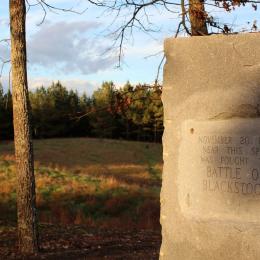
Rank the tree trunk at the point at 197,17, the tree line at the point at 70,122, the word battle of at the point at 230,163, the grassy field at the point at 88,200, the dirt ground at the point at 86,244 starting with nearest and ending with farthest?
the word battle of at the point at 230,163 → the dirt ground at the point at 86,244 → the tree trunk at the point at 197,17 → the grassy field at the point at 88,200 → the tree line at the point at 70,122

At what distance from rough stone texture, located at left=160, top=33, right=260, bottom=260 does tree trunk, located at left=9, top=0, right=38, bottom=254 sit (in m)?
4.71

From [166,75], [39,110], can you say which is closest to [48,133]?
[39,110]

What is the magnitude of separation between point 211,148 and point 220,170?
0.23 m

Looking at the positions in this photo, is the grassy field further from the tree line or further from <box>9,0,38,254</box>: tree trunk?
the tree line

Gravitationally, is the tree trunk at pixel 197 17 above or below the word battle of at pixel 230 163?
above

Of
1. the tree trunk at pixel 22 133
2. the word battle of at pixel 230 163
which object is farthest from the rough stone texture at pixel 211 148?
the tree trunk at pixel 22 133

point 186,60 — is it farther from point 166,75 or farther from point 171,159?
point 171,159

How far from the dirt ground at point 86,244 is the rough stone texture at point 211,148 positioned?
4331 mm

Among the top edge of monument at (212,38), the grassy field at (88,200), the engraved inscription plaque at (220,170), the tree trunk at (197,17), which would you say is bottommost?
the grassy field at (88,200)

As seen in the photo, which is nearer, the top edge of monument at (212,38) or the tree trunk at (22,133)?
the top edge of monument at (212,38)

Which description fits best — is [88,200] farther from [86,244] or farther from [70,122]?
→ [70,122]

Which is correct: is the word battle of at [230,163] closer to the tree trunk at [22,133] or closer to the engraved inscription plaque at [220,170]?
the engraved inscription plaque at [220,170]

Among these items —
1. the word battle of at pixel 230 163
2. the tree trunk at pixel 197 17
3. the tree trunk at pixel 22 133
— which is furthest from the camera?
the tree trunk at pixel 197 17

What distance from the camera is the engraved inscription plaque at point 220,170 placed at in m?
4.96
